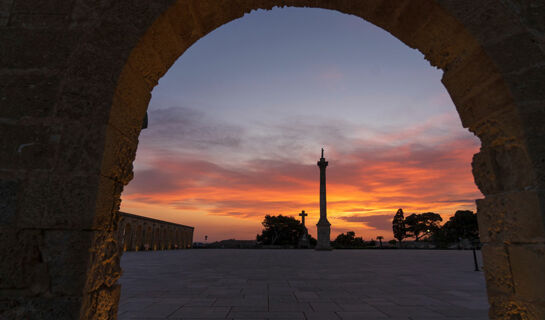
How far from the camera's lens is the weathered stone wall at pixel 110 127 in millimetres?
1808

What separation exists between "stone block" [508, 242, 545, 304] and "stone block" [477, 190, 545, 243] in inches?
2.3

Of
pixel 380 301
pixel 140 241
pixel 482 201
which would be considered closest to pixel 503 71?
pixel 482 201

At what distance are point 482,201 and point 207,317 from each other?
3461 mm

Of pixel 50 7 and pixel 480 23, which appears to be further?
pixel 50 7

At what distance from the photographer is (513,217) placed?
196cm

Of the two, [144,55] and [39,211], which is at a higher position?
[144,55]

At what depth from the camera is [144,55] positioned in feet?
7.29

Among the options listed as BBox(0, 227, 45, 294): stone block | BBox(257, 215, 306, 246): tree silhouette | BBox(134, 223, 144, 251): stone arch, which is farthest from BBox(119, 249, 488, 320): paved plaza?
BBox(257, 215, 306, 246): tree silhouette

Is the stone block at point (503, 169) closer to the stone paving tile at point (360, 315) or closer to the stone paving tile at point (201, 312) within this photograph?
the stone paving tile at point (360, 315)

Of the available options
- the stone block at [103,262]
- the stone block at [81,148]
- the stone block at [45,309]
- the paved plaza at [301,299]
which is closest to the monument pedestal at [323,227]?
the paved plaza at [301,299]

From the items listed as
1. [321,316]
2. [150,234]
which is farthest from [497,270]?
[150,234]

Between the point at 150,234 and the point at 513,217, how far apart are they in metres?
27.7

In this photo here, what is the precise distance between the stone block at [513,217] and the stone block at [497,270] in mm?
72

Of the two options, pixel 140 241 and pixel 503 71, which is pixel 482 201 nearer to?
pixel 503 71
